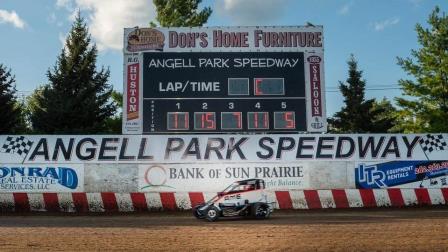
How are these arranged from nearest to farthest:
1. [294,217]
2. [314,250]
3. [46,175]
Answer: [314,250] < [294,217] < [46,175]

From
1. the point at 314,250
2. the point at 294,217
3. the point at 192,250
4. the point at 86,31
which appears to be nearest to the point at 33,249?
the point at 192,250

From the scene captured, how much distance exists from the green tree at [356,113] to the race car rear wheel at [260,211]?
18919 mm

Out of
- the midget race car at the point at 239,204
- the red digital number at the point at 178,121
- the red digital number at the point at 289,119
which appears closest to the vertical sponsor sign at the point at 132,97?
the red digital number at the point at 178,121

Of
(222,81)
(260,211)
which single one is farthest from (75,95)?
(260,211)

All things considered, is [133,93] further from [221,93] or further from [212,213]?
[212,213]

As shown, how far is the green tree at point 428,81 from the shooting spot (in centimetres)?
3033

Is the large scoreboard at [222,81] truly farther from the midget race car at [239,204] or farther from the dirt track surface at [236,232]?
the dirt track surface at [236,232]

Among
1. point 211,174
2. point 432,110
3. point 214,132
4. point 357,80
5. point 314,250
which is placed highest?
point 357,80

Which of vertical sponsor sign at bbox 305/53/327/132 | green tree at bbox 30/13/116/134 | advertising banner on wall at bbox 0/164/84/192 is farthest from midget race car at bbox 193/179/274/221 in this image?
green tree at bbox 30/13/116/134

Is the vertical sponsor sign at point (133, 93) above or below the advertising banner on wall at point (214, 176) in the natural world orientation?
above

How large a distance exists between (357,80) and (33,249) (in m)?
30.6

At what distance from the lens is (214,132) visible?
805 inches

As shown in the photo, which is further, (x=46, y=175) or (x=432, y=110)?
(x=432, y=110)

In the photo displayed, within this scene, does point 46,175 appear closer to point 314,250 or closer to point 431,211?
point 314,250
